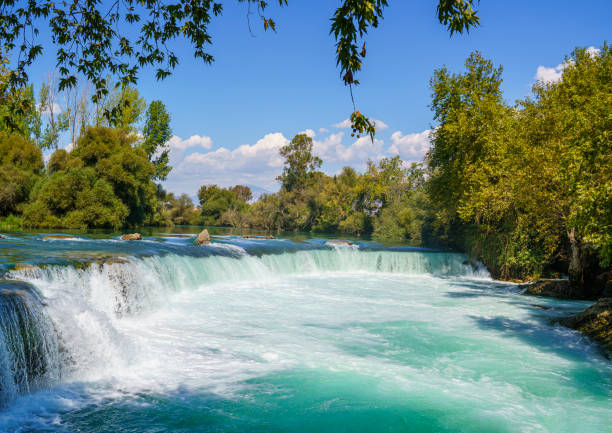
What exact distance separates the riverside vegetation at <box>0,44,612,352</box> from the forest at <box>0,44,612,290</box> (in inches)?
2.9

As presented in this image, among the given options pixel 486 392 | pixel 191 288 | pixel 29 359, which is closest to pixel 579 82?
pixel 486 392

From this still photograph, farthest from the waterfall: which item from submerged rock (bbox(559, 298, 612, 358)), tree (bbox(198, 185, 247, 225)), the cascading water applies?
tree (bbox(198, 185, 247, 225))

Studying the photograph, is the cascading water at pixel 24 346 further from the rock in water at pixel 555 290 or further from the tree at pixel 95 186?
the tree at pixel 95 186

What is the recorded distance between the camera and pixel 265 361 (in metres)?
7.01

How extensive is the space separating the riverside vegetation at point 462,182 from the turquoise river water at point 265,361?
276cm

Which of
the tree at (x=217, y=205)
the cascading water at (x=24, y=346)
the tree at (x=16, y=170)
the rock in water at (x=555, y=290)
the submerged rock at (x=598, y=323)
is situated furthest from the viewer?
the tree at (x=217, y=205)

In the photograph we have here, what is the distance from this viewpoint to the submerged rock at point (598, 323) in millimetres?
8156

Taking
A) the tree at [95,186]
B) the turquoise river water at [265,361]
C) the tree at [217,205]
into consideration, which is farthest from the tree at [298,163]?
the turquoise river water at [265,361]

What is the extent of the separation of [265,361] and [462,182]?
50.6 feet

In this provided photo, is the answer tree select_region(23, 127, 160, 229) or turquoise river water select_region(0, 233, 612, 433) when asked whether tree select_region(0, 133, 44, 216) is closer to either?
tree select_region(23, 127, 160, 229)

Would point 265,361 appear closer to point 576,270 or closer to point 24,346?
point 24,346

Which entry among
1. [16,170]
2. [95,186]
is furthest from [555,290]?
[16,170]

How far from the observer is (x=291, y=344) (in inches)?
318

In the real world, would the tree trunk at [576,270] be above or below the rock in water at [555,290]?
above
